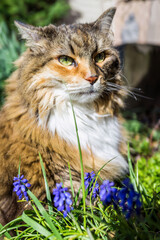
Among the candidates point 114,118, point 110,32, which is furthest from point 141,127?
point 110,32

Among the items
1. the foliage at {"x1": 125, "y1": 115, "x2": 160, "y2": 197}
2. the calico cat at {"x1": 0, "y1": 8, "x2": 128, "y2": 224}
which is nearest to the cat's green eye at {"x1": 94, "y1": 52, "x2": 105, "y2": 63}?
the calico cat at {"x1": 0, "y1": 8, "x2": 128, "y2": 224}

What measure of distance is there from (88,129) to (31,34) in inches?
35.9

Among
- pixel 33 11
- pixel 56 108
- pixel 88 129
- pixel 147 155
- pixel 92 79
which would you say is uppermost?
pixel 33 11

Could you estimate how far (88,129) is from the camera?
6.71ft

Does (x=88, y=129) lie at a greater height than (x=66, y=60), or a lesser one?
lesser

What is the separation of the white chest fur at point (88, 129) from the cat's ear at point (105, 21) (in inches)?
29.4

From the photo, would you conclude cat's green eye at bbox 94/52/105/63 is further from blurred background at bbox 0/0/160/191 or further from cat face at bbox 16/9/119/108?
blurred background at bbox 0/0/160/191

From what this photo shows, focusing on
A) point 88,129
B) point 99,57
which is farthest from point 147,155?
point 99,57

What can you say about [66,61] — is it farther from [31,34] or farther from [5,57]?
[5,57]

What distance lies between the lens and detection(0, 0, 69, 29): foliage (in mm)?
5293

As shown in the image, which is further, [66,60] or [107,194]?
[66,60]

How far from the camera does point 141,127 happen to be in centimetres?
378

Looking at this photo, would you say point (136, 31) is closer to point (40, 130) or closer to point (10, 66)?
point (10, 66)

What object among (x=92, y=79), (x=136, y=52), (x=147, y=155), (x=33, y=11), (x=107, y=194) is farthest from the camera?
(x=33, y=11)
